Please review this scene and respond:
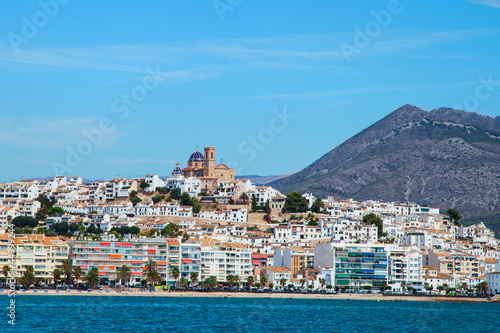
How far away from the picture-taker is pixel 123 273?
72.5 m

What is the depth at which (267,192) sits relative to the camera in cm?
10425

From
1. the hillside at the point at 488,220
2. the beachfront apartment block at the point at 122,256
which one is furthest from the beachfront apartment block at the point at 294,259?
the hillside at the point at 488,220

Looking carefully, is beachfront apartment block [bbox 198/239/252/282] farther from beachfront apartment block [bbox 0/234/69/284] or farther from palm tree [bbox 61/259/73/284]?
beachfront apartment block [bbox 0/234/69/284]

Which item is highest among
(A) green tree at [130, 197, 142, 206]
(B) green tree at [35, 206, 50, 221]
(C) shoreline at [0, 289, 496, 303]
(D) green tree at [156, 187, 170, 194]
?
(D) green tree at [156, 187, 170, 194]

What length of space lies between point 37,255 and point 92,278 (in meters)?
6.42

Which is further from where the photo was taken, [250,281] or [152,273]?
[250,281]

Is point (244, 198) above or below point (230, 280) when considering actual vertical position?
above

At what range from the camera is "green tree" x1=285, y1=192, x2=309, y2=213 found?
101 meters

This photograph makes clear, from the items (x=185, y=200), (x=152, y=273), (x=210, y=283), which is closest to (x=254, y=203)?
(x=185, y=200)

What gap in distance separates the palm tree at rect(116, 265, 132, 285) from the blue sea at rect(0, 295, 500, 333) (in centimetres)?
360

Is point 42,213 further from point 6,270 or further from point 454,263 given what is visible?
point 454,263

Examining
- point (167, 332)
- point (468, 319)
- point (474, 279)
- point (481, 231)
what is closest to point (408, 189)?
point (481, 231)

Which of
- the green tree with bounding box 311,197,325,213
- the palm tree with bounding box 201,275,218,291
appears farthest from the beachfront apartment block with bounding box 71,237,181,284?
the green tree with bounding box 311,197,325,213

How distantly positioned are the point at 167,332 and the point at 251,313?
12.4 m
